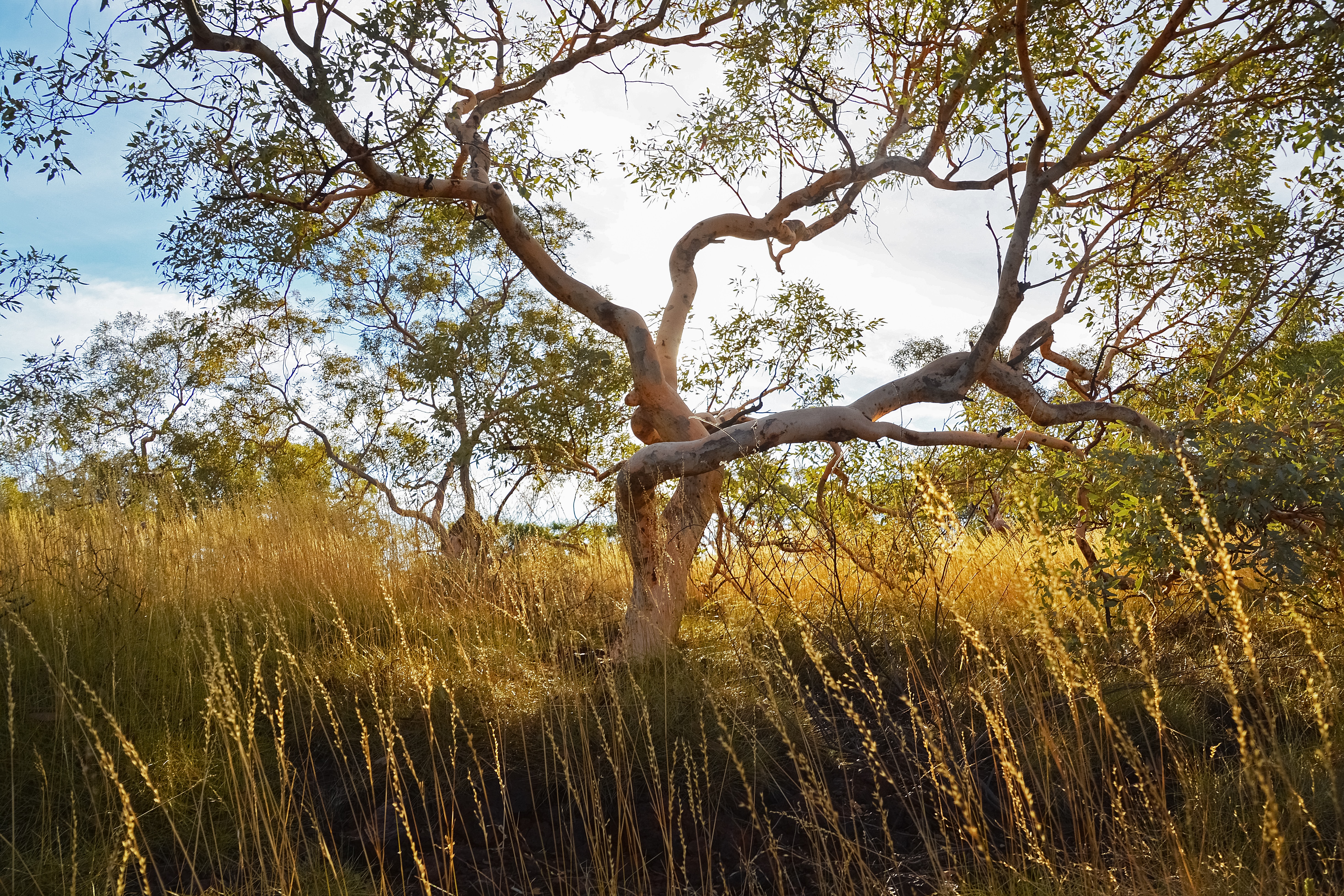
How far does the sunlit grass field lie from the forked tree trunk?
0.29m

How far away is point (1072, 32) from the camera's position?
213 inches

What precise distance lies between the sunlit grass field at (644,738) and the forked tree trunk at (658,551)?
294mm

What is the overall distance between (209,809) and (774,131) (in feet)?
22.2

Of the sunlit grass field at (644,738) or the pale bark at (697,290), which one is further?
the pale bark at (697,290)

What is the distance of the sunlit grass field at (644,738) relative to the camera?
2.74 metres

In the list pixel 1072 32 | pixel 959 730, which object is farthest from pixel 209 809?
pixel 1072 32

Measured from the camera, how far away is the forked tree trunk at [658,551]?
541 cm

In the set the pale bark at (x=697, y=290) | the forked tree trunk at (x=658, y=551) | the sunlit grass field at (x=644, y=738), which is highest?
the pale bark at (x=697, y=290)

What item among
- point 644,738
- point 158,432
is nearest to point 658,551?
point 644,738

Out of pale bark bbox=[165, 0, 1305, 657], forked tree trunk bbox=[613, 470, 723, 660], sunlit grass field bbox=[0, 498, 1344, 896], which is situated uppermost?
pale bark bbox=[165, 0, 1305, 657]

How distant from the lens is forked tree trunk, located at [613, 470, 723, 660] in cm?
541

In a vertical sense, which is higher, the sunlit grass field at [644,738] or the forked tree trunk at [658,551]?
the forked tree trunk at [658,551]

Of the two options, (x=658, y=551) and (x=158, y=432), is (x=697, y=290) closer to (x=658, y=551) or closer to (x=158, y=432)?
(x=658, y=551)

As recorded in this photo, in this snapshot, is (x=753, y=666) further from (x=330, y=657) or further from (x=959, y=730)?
(x=330, y=657)
